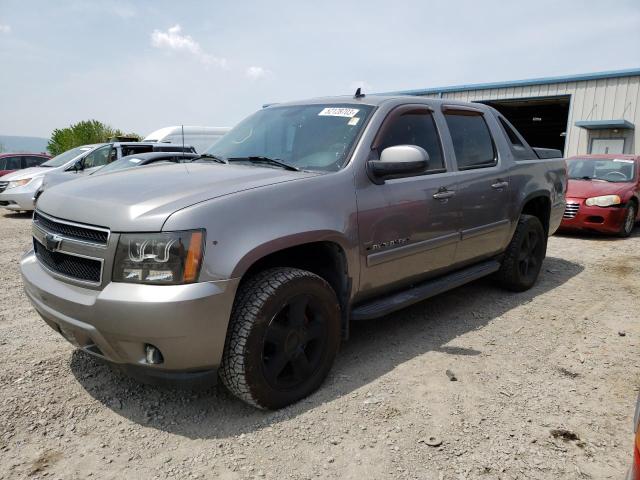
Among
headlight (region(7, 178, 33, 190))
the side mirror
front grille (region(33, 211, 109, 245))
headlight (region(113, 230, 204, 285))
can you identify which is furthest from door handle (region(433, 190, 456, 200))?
headlight (region(7, 178, 33, 190))

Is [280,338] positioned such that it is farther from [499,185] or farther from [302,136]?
[499,185]

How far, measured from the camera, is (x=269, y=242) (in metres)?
2.50

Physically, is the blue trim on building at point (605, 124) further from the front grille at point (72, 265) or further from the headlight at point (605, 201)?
the front grille at point (72, 265)

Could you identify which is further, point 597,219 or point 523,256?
point 597,219

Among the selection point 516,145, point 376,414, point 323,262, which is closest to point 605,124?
point 516,145

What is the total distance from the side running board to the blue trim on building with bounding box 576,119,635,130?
12950mm

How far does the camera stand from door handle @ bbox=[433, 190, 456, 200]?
11.6 ft

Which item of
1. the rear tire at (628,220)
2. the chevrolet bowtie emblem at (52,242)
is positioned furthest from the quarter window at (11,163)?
the rear tire at (628,220)

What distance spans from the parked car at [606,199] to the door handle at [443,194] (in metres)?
5.81

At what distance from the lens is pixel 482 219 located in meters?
4.07

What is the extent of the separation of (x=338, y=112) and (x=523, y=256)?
2.60 metres

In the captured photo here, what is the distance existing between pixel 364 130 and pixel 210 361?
1.75 metres

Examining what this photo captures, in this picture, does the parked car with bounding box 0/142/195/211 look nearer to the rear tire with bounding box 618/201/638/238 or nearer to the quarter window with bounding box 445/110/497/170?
the quarter window with bounding box 445/110/497/170

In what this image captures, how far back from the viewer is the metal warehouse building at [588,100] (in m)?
14.8
